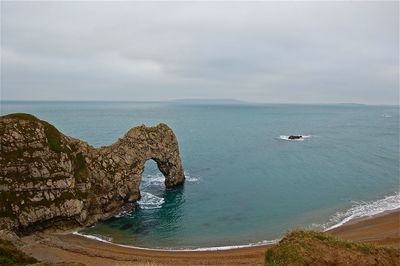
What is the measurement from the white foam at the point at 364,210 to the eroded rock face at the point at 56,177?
3057 centimetres

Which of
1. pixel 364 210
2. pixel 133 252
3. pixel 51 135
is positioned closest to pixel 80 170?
pixel 51 135

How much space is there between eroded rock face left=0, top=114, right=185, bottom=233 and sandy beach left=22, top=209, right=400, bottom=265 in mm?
3105

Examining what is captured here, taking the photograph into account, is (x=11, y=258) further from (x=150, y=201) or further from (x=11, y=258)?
(x=150, y=201)

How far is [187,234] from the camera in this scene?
163ft

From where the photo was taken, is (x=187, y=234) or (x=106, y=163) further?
(x=106, y=163)

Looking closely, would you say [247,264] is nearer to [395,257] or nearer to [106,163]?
[395,257]

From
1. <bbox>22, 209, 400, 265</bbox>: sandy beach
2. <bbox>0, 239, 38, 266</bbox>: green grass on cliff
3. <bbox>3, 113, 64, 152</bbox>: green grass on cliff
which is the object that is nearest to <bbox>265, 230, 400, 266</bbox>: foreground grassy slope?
<bbox>22, 209, 400, 265</bbox>: sandy beach

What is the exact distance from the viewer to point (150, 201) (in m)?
61.8

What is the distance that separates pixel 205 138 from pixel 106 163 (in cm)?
9081

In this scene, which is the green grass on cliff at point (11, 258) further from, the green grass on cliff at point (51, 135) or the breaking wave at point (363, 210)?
the breaking wave at point (363, 210)

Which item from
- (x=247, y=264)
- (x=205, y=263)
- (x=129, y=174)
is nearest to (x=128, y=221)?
(x=129, y=174)

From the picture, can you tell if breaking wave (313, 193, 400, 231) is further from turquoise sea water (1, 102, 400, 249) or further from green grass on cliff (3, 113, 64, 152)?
green grass on cliff (3, 113, 64, 152)

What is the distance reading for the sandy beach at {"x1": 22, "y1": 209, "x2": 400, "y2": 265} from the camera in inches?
1578

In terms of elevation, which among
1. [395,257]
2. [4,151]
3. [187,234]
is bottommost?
[187,234]
